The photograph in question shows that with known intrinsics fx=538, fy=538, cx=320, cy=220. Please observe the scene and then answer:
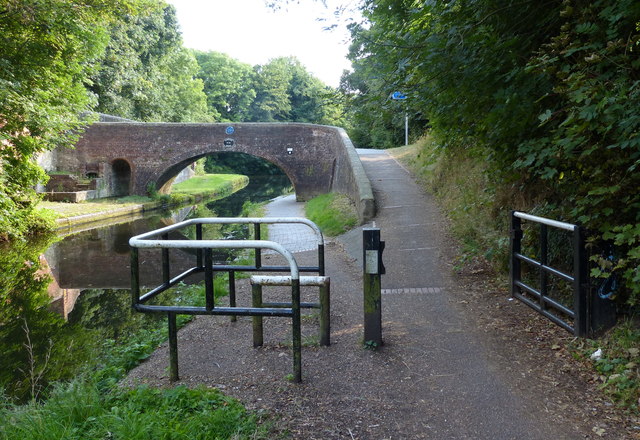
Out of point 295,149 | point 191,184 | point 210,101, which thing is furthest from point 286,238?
point 210,101

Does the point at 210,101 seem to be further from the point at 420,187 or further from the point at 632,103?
the point at 632,103

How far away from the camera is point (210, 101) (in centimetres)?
5369

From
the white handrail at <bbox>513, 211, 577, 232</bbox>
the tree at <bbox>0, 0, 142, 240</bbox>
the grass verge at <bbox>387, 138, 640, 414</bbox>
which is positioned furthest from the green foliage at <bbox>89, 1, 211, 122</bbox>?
the white handrail at <bbox>513, 211, 577, 232</bbox>

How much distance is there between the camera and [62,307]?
7.61 meters

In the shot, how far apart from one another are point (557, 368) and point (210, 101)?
2100 inches

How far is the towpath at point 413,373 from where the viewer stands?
2758 mm

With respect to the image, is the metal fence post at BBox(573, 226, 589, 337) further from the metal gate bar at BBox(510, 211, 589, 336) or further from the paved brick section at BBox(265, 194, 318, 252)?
the paved brick section at BBox(265, 194, 318, 252)

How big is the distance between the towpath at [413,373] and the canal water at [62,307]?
4.06 ft

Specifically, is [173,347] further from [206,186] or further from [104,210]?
[206,186]

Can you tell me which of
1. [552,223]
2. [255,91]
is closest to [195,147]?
[552,223]

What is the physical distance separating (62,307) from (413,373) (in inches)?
235

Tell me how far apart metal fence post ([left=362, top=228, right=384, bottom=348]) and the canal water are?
219 centimetres

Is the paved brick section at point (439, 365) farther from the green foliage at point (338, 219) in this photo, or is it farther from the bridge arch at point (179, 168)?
the bridge arch at point (179, 168)

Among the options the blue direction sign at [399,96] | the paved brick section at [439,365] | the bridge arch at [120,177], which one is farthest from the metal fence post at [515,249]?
the bridge arch at [120,177]
